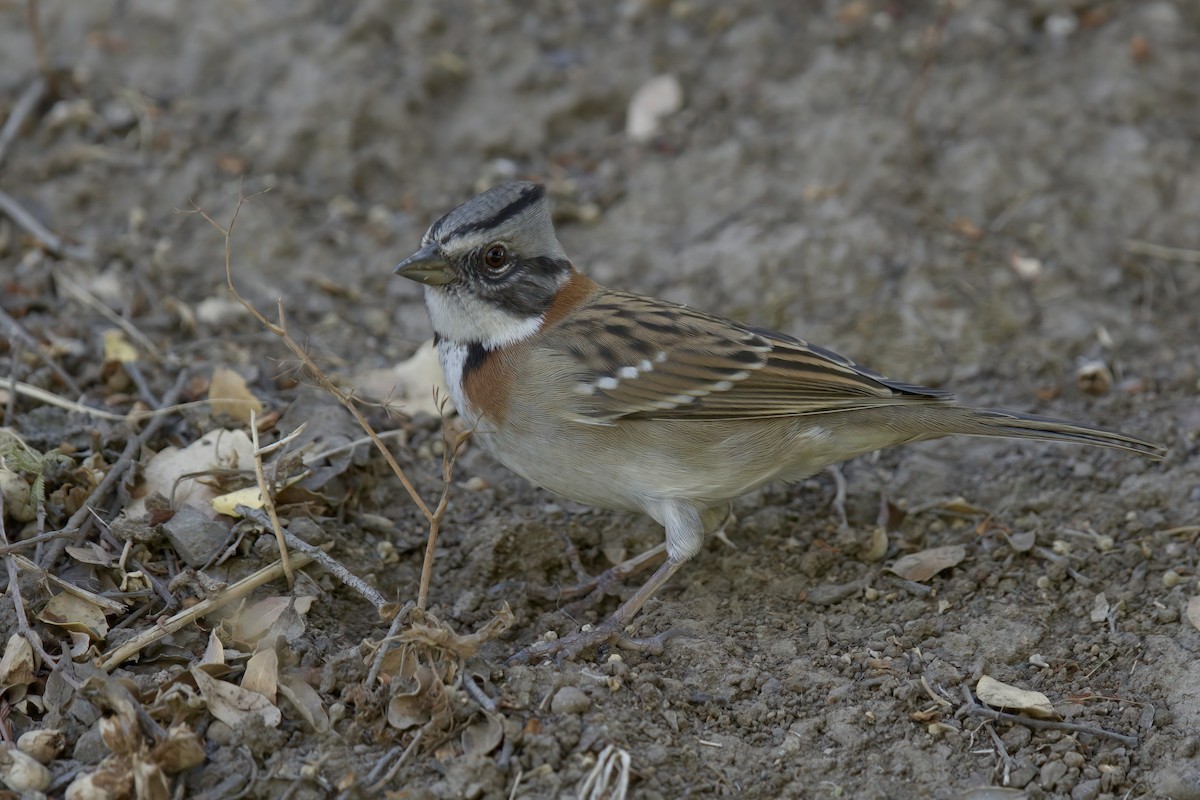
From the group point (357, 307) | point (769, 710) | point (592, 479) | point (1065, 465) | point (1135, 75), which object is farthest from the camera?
point (1135, 75)

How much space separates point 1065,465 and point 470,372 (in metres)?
2.62

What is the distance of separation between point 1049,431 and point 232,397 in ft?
10.7

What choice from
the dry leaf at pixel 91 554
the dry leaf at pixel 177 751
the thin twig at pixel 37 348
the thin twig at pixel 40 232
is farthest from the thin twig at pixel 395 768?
the thin twig at pixel 40 232

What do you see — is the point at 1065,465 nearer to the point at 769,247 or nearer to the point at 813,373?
the point at 813,373

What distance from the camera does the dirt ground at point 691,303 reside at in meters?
3.76

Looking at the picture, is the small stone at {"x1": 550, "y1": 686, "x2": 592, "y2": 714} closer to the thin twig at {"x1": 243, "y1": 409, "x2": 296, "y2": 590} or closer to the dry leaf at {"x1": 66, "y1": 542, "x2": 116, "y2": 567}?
the thin twig at {"x1": 243, "y1": 409, "x2": 296, "y2": 590}

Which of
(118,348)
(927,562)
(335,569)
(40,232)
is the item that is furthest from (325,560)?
(40,232)

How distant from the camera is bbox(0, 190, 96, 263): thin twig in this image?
5.99 metres

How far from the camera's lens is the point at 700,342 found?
15.7 feet

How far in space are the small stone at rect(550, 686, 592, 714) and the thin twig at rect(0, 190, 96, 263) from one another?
11.8 ft

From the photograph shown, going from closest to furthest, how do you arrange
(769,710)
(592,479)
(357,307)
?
1. (769,710)
2. (592,479)
3. (357,307)

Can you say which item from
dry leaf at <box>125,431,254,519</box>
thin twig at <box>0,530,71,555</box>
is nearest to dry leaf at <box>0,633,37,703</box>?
Result: thin twig at <box>0,530,71,555</box>

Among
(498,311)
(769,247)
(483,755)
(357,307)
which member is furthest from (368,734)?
(769,247)

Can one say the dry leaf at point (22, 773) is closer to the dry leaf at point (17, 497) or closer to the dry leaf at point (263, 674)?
the dry leaf at point (263, 674)
